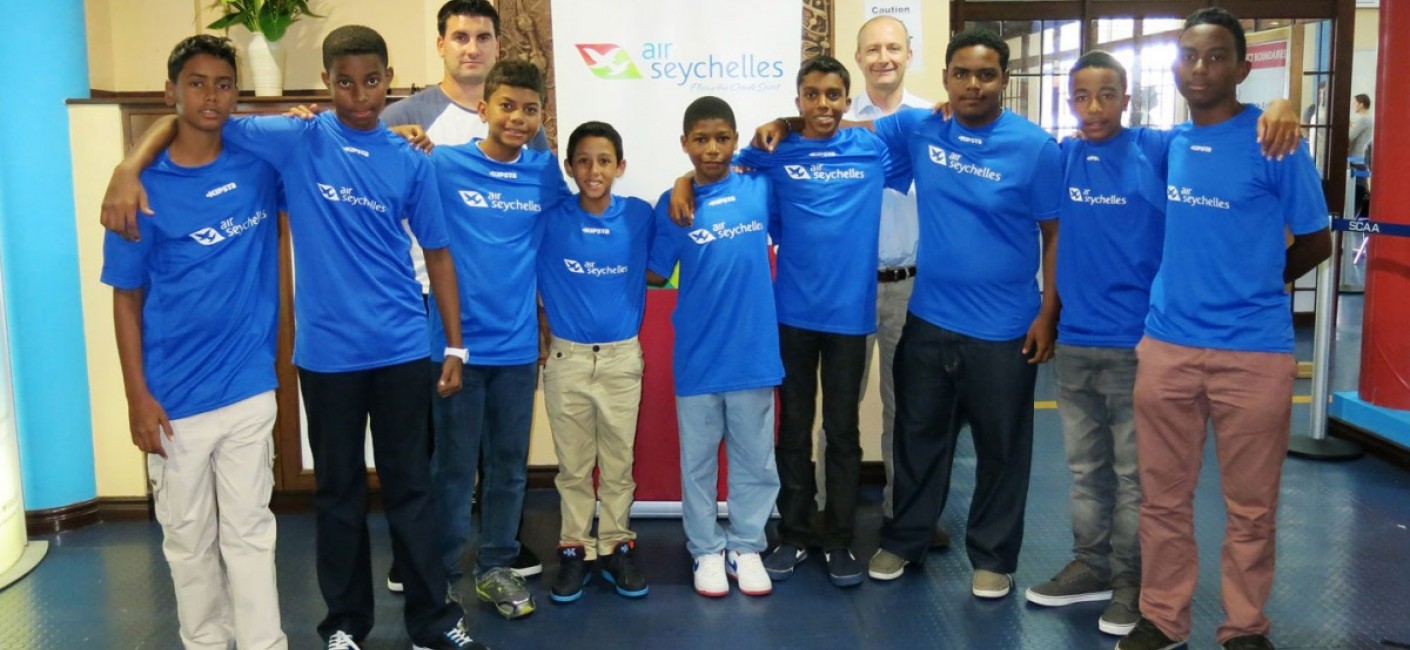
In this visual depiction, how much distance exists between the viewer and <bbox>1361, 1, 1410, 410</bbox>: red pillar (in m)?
4.62

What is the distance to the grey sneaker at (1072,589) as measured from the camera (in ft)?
11.0

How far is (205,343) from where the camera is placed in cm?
262

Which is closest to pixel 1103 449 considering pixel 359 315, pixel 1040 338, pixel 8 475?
pixel 1040 338

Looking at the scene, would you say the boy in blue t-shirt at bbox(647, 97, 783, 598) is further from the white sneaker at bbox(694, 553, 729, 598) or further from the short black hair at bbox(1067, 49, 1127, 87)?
the short black hair at bbox(1067, 49, 1127, 87)

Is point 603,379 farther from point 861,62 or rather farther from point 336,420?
point 861,62

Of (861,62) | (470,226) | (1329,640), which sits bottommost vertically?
(1329,640)

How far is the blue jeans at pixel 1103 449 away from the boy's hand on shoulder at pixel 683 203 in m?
1.16

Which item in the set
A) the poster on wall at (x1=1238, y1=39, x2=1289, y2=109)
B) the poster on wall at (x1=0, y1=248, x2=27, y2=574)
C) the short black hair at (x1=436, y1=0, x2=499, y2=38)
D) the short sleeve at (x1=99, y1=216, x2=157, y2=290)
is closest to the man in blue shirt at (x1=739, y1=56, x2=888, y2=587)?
the short black hair at (x1=436, y1=0, x2=499, y2=38)

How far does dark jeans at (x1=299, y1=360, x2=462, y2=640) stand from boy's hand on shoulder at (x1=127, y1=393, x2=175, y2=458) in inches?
13.4

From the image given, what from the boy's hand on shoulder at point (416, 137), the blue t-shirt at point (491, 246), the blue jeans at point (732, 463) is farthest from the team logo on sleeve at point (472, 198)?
the blue jeans at point (732, 463)

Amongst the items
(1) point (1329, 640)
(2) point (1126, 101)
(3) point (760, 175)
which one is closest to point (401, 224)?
(3) point (760, 175)

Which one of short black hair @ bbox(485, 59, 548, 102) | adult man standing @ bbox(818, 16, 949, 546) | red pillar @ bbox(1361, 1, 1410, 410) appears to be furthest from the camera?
red pillar @ bbox(1361, 1, 1410, 410)

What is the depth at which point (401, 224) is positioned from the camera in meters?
2.90

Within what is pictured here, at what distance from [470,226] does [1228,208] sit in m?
2.00
